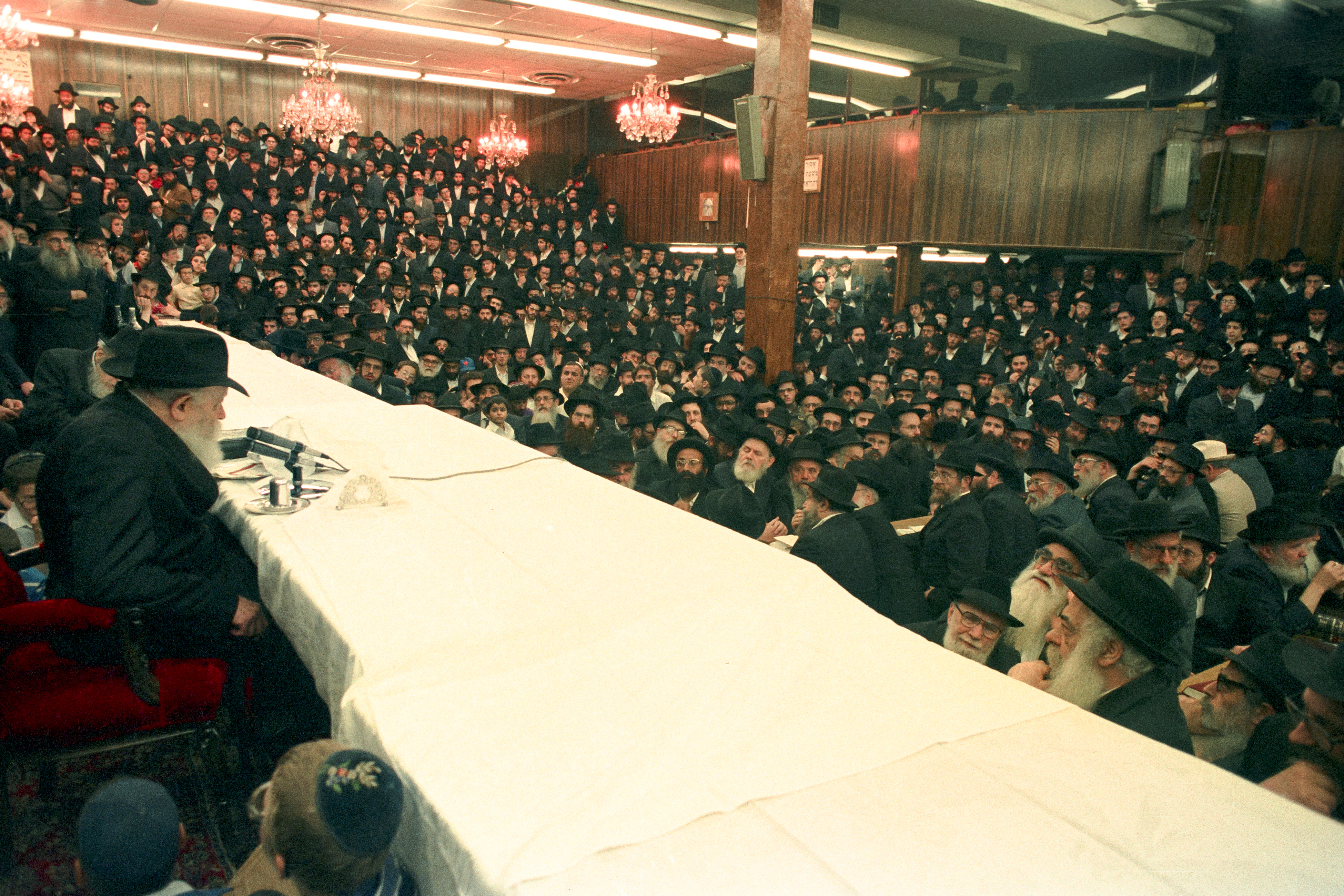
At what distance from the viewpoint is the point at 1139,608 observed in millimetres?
2521

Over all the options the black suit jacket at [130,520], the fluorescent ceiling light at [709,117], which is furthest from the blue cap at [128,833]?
the fluorescent ceiling light at [709,117]

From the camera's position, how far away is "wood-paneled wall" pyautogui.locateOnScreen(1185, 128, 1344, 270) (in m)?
12.1

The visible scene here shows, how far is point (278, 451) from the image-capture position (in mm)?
3170

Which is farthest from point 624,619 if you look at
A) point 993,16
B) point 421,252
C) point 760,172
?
point 993,16

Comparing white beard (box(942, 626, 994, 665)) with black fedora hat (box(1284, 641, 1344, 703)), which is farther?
white beard (box(942, 626, 994, 665))

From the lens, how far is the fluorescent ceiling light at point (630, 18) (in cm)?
1231

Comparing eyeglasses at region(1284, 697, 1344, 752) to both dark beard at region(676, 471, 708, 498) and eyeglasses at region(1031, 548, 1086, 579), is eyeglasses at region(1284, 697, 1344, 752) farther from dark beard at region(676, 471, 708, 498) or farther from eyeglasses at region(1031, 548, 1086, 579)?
dark beard at region(676, 471, 708, 498)

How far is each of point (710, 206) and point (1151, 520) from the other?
50.0 ft

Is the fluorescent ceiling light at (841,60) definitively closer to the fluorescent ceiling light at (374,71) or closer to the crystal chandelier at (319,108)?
the crystal chandelier at (319,108)

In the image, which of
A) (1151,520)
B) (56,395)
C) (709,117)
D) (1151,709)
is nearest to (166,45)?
(709,117)

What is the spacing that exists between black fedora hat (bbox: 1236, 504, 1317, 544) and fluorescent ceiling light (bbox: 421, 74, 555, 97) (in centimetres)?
1801

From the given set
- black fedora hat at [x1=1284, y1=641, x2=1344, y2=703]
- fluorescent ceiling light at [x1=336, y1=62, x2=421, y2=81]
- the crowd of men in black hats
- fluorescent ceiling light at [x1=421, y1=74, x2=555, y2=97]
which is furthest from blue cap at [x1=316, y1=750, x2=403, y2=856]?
fluorescent ceiling light at [x1=421, y1=74, x2=555, y2=97]

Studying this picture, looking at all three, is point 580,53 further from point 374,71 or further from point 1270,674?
point 1270,674

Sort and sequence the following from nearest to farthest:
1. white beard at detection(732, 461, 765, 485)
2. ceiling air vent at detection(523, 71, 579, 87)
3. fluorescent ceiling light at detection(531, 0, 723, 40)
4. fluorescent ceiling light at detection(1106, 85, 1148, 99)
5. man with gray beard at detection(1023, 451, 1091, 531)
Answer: man with gray beard at detection(1023, 451, 1091, 531)
white beard at detection(732, 461, 765, 485)
fluorescent ceiling light at detection(531, 0, 723, 40)
fluorescent ceiling light at detection(1106, 85, 1148, 99)
ceiling air vent at detection(523, 71, 579, 87)
